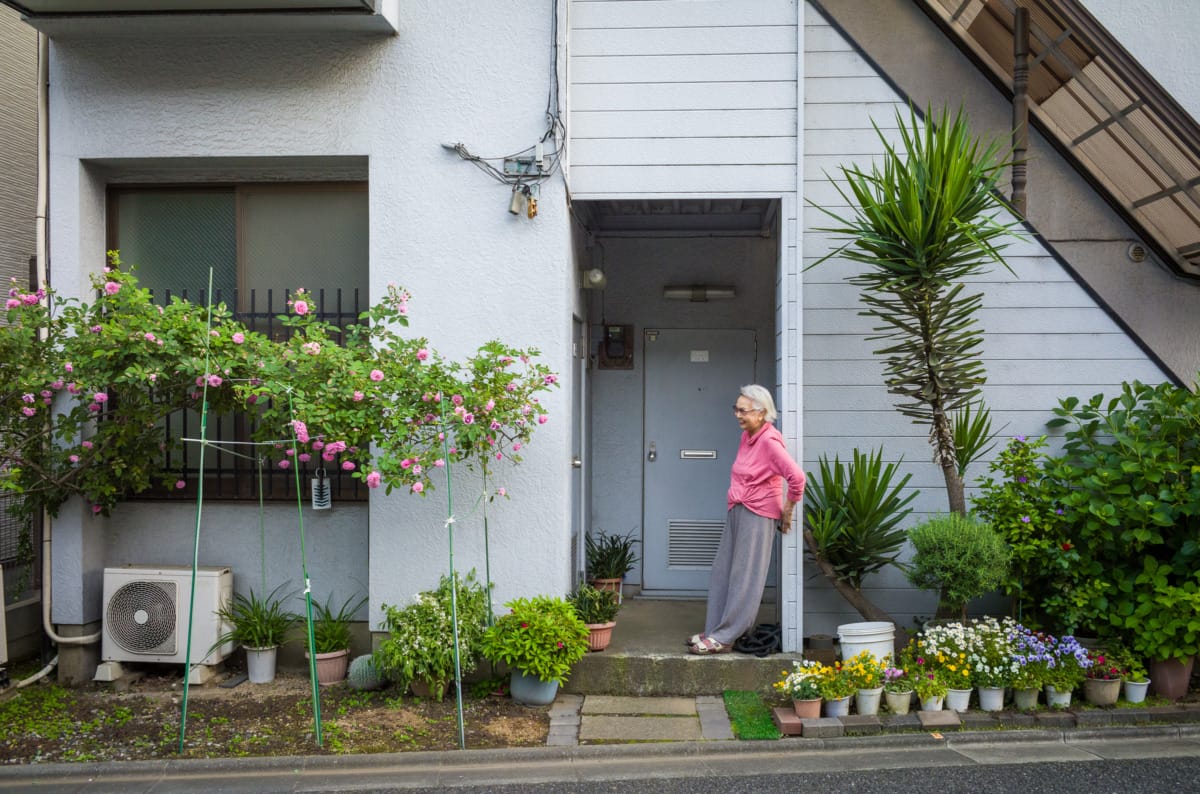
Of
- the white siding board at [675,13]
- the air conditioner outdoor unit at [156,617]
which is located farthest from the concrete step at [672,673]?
the white siding board at [675,13]

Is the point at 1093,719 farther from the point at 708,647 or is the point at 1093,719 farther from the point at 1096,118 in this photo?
the point at 1096,118

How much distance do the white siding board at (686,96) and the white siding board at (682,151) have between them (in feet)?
0.68

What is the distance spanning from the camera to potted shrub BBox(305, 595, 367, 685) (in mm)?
5359

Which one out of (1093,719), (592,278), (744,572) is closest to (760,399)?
(744,572)

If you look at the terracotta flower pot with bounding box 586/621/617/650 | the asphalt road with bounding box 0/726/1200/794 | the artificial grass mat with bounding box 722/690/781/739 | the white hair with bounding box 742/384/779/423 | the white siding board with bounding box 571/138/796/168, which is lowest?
the asphalt road with bounding box 0/726/1200/794

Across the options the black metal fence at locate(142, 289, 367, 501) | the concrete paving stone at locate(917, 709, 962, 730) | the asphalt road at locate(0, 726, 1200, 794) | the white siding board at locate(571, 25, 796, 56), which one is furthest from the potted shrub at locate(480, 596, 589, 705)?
the white siding board at locate(571, 25, 796, 56)

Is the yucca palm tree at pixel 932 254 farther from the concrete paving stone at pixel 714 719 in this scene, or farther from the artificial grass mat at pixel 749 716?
the concrete paving stone at pixel 714 719

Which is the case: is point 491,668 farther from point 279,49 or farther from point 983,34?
point 983,34

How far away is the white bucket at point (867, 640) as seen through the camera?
499 cm

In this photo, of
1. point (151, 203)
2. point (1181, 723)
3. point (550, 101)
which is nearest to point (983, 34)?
point (550, 101)

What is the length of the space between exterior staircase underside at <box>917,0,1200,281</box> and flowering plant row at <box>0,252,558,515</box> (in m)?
3.65

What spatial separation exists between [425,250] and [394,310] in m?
0.56

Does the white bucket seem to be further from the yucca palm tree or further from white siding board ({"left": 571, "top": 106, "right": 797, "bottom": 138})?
white siding board ({"left": 571, "top": 106, "right": 797, "bottom": 138})

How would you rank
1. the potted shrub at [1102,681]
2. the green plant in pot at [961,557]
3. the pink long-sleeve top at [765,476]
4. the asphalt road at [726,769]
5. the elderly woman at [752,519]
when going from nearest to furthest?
the asphalt road at [726,769] → the potted shrub at [1102,681] → the green plant in pot at [961,557] → the pink long-sleeve top at [765,476] → the elderly woman at [752,519]
